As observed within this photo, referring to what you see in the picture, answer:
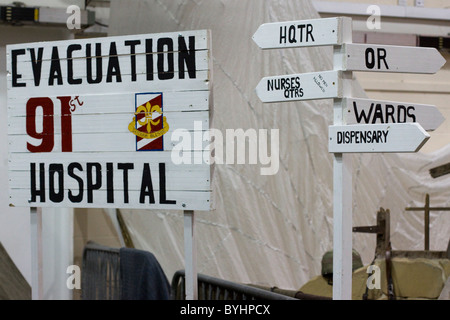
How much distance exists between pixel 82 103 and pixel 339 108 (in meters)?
1.16

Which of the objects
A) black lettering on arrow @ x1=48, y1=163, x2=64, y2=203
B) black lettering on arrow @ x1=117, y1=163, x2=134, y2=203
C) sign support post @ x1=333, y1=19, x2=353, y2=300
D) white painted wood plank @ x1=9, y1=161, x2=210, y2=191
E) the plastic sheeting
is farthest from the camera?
the plastic sheeting

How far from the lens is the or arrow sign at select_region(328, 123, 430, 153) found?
2639mm

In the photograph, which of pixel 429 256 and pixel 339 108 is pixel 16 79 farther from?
pixel 429 256

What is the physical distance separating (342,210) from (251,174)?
3202 mm

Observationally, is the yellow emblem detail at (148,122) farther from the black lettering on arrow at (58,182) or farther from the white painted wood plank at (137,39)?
the black lettering on arrow at (58,182)

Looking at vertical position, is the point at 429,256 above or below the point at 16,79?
below

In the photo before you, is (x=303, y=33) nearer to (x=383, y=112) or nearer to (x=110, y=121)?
(x=383, y=112)

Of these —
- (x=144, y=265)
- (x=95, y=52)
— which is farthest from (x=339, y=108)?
(x=144, y=265)

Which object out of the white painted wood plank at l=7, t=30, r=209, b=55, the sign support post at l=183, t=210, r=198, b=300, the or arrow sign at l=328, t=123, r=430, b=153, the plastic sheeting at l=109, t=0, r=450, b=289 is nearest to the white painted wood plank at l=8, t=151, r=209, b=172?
the sign support post at l=183, t=210, r=198, b=300

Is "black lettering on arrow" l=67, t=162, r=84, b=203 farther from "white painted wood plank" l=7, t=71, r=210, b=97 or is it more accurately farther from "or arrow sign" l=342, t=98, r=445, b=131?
"or arrow sign" l=342, t=98, r=445, b=131

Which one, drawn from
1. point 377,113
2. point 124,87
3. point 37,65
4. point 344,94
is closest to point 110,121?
point 124,87

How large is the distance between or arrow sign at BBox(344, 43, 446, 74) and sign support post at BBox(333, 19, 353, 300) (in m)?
0.04

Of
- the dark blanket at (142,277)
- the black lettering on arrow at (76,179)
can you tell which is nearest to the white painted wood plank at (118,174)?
the black lettering on arrow at (76,179)

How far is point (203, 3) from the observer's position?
6.06 metres
